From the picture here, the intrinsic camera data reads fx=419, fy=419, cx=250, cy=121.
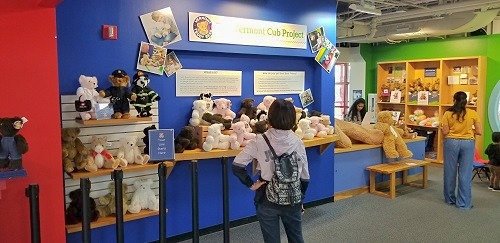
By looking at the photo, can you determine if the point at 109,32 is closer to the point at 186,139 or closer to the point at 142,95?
the point at 142,95

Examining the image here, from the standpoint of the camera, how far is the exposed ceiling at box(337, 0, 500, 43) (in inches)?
255

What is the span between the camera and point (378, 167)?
18.9 ft

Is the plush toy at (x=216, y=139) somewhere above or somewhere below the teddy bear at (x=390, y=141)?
above

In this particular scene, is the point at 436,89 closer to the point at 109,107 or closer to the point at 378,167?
the point at 378,167

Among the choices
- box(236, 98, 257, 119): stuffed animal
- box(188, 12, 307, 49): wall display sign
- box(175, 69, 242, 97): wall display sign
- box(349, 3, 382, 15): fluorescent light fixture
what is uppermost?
box(349, 3, 382, 15): fluorescent light fixture

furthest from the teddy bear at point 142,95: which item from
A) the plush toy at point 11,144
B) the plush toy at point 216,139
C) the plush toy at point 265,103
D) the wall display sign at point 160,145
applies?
the plush toy at point 265,103

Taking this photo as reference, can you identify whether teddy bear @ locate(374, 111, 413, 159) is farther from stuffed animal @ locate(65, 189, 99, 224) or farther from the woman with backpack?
stuffed animal @ locate(65, 189, 99, 224)

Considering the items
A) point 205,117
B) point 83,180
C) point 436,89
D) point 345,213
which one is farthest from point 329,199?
point 436,89

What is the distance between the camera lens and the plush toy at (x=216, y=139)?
12.4ft

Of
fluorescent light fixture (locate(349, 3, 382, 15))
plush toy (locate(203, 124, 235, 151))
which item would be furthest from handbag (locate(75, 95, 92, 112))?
fluorescent light fixture (locate(349, 3, 382, 15))

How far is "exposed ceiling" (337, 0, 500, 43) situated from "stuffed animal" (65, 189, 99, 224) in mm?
4400

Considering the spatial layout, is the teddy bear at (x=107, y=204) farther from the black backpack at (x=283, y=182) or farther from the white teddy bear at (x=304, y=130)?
the white teddy bear at (x=304, y=130)

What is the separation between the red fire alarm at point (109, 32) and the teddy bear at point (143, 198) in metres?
1.23

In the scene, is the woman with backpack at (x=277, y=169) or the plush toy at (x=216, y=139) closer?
the woman with backpack at (x=277, y=169)
